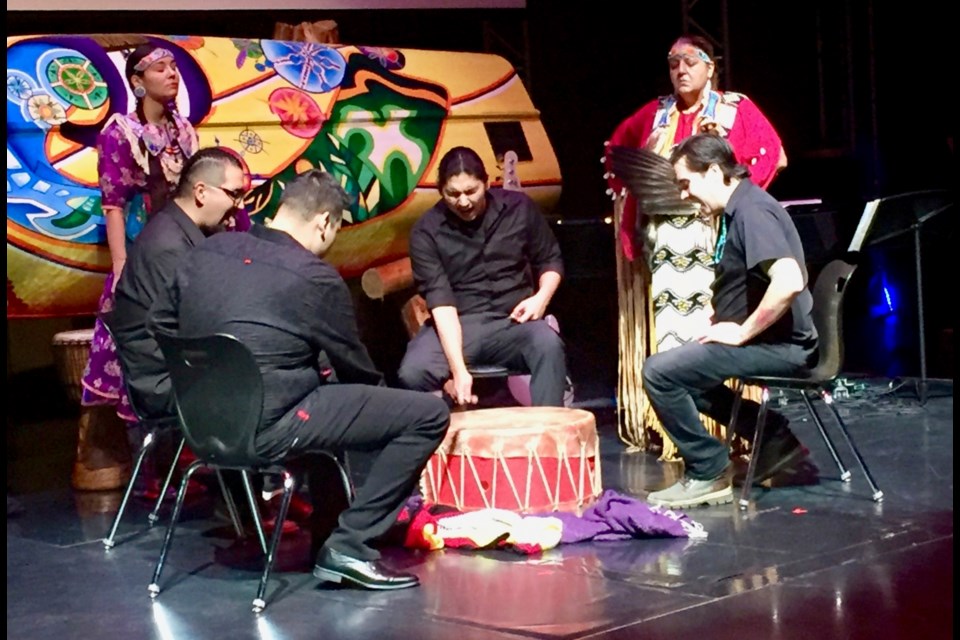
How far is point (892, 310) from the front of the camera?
29.0ft

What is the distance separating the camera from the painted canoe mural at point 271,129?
6.00 meters

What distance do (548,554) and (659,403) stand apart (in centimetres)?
83

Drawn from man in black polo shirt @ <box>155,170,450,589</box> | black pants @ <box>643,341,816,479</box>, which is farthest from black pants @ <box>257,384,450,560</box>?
black pants @ <box>643,341,816,479</box>

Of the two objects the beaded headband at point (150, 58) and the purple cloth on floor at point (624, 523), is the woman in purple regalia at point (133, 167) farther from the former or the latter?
the purple cloth on floor at point (624, 523)

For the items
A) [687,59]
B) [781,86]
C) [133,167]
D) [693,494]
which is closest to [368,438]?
[693,494]

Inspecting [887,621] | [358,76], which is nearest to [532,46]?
[358,76]

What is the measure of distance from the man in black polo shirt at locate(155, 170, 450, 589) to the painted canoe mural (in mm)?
2134

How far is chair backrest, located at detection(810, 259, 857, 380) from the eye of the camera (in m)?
4.91

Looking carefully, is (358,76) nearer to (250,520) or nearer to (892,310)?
(250,520)

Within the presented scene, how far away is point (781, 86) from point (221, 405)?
5.09 m

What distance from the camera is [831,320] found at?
16.2 feet

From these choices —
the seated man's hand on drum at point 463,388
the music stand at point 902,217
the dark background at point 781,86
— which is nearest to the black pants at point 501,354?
the seated man's hand on drum at point 463,388

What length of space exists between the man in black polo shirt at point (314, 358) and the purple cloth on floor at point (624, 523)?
2.16 ft

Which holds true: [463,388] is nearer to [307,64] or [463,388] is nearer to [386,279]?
[386,279]
